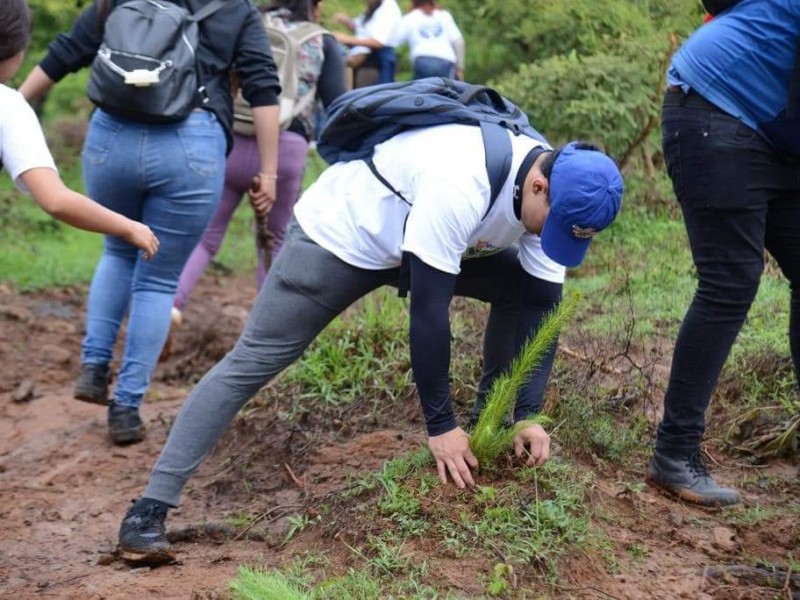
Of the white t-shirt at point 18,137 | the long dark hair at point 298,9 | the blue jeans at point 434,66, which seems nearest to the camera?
the white t-shirt at point 18,137

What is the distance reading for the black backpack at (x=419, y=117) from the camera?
341cm

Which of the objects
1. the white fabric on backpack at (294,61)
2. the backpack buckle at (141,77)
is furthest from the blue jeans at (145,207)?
the white fabric on backpack at (294,61)

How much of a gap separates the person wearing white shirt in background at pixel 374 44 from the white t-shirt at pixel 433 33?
0.25 meters

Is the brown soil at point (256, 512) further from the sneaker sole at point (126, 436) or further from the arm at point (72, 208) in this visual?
the arm at point (72, 208)

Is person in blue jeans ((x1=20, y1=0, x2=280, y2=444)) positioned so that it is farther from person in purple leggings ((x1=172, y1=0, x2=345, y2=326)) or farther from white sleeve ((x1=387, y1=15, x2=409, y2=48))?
white sleeve ((x1=387, y1=15, x2=409, y2=48))

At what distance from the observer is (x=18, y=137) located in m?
3.37

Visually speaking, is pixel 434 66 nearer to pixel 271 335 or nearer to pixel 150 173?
pixel 150 173

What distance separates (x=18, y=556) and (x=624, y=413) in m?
2.37

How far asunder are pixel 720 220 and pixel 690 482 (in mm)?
915

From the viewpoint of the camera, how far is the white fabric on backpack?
19.6 feet

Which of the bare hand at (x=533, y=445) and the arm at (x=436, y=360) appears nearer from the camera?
the arm at (x=436, y=360)

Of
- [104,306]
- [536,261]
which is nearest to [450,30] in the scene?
[104,306]

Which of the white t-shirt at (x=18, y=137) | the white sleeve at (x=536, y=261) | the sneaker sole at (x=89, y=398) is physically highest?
the white t-shirt at (x=18, y=137)

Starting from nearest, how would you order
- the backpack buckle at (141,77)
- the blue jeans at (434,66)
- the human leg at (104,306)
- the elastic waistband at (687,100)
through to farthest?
the elastic waistband at (687,100) < the backpack buckle at (141,77) < the human leg at (104,306) < the blue jeans at (434,66)
